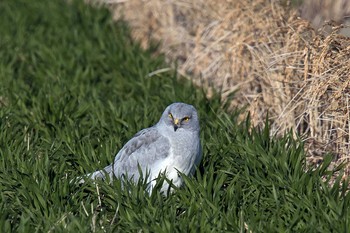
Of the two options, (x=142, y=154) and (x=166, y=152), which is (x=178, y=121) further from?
(x=142, y=154)

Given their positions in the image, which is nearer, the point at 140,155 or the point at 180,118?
the point at 180,118

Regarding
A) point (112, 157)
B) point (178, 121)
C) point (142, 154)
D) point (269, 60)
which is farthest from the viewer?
point (269, 60)

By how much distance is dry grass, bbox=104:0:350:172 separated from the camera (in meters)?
7.18

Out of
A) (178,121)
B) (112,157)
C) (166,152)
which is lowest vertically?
(112,157)

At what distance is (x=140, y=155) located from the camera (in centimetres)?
668

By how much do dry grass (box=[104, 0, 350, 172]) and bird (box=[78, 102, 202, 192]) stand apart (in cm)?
114

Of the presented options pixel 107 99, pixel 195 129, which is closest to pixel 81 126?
pixel 107 99

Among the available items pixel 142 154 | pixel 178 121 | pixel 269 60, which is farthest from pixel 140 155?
pixel 269 60

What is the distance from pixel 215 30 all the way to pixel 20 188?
395 cm

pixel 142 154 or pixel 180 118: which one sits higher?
pixel 180 118

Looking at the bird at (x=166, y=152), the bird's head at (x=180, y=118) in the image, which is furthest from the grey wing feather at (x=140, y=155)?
the bird's head at (x=180, y=118)

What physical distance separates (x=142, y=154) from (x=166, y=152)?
0.69ft

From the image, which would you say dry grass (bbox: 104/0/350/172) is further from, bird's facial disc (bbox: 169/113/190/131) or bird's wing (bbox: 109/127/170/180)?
bird's wing (bbox: 109/127/170/180)

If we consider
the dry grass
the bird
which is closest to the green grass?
the bird
